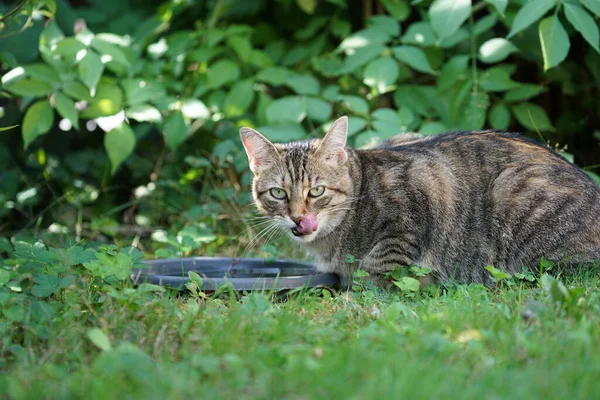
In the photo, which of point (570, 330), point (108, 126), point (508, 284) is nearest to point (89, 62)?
point (108, 126)

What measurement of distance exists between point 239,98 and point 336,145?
4.52 ft

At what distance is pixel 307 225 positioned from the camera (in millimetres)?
3523

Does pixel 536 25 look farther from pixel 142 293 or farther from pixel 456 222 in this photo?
pixel 142 293

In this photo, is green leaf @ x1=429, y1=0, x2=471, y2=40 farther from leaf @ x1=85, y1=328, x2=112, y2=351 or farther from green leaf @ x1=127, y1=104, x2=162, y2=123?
leaf @ x1=85, y1=328, x2=112, y2=351

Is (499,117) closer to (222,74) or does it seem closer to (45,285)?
(222,74)

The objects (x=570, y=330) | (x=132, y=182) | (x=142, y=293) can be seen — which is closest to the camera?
(x=570, y=330)

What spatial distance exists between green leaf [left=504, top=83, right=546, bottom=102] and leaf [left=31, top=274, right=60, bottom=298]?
3.29m

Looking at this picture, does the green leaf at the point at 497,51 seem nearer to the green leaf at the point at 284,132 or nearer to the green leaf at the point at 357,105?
the green leaf at the point at 357,105

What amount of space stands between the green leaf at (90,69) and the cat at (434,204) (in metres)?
1.14

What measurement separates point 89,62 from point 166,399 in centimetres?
302

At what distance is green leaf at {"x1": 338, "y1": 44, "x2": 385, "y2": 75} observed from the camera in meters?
4.63

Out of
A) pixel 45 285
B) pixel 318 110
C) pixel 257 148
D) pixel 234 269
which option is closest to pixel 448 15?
pixel 318 110

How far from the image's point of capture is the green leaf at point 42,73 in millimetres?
4371

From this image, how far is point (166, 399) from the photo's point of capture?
1.82 m
